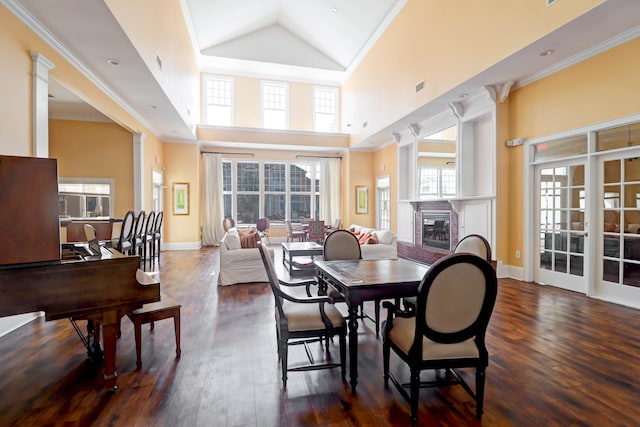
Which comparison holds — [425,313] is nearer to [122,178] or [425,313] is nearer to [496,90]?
[496,90]

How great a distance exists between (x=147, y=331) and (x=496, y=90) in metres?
6.01

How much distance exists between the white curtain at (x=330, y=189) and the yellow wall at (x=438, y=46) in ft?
6.28

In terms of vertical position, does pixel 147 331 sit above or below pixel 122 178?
below

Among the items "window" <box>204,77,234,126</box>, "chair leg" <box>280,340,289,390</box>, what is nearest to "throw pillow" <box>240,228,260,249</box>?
"chair leg" <box>280,340,289,390</box>

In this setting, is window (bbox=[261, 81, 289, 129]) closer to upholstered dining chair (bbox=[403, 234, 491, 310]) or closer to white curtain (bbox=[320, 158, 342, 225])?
white curtain (bbox=[320, 158, 342, 225])

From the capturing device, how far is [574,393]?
6.60 feet

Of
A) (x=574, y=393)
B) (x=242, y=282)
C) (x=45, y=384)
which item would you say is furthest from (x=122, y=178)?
(x=574, y=393)

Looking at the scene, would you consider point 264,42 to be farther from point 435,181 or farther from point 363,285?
point 363,285

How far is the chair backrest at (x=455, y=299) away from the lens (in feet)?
5.28

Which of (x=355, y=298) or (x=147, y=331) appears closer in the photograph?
(x=355, y=298)

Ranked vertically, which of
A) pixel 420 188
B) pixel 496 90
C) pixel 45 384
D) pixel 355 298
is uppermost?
pixel 496 90

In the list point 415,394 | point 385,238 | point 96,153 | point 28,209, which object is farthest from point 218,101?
point 415,394

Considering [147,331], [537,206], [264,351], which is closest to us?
[264,351]

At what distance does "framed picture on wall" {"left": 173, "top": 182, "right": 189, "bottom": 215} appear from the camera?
29.6 feet
